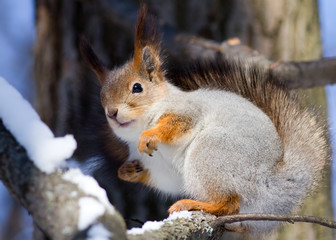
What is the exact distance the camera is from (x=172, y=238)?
983mm

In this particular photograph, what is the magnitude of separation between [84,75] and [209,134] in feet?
3.47

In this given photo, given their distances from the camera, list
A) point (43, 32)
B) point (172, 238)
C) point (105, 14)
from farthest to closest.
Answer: point (43, 32) < point (105, 14) < point (172, 238)

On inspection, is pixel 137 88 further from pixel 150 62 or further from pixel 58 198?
pixel 58 198

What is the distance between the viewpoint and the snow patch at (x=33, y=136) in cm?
81

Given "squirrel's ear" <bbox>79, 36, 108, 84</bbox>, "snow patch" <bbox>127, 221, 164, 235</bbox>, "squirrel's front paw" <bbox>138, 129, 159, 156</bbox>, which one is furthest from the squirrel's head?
"snow patch" <bbox>127, 221, 164, 235</bbox>

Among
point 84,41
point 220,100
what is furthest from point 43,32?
point 220,100

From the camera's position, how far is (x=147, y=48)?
4.93 feet

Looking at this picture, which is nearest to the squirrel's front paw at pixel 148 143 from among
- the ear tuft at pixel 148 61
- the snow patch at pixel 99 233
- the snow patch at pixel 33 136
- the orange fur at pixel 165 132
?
the orange fur at pixel 165 132

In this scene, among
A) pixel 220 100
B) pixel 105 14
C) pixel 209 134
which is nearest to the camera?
pixel 209 134

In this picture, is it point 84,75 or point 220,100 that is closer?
point 220,100

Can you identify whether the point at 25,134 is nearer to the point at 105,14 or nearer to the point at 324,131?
the point at 324,131

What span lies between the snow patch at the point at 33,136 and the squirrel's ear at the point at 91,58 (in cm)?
69

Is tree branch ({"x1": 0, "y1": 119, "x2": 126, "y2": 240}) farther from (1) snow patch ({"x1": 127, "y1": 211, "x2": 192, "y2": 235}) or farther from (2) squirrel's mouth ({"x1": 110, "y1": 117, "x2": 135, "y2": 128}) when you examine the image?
(2) squirrel's mouth ({"x1": 110, "y1": 117, "x2": 135, "y2": 128})

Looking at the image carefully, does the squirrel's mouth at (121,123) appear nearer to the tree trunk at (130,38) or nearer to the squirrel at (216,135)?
the squirrel at (216,135)
